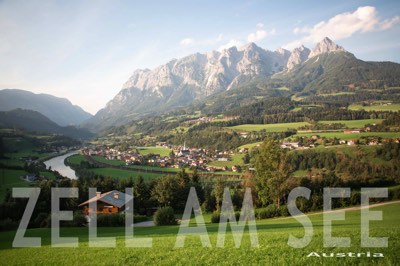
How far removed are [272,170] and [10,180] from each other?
70.8 metres

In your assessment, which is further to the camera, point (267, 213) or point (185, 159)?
point (185, 159)

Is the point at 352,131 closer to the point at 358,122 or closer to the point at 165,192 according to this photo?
the point at 358,122

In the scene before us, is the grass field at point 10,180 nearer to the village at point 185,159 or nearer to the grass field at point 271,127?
the village at point 185,159

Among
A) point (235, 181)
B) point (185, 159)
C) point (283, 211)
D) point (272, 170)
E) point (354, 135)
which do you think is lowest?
point (235, 181)

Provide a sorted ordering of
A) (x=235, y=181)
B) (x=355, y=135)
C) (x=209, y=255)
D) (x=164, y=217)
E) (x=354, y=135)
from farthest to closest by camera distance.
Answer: (x=354, y=135) → (x=355, y=135) → (x=235, y=181) → (x=164, y=217) → (x=209, y=255)

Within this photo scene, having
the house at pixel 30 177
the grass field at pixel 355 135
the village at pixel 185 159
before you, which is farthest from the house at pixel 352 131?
the house at pixel 30 177

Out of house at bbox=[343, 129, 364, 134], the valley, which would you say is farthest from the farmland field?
Result: house at bbox=[343, 129, 364, 134]

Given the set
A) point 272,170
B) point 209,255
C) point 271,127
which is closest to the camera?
point 209,255

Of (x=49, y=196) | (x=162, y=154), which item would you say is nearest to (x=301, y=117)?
(x=162, y=154)

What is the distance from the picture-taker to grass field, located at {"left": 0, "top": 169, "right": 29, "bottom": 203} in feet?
219

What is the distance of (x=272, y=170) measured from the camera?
4378 cm

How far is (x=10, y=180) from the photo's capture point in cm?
7356

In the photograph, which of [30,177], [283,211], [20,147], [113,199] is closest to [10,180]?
[30,177]

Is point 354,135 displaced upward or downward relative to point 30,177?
upward
